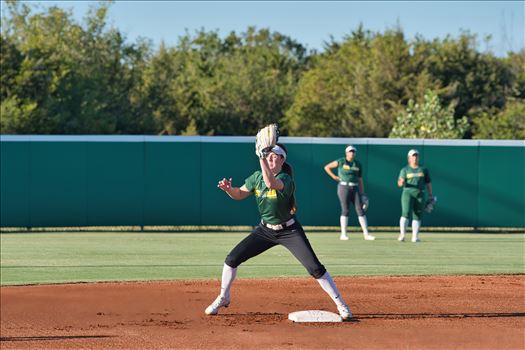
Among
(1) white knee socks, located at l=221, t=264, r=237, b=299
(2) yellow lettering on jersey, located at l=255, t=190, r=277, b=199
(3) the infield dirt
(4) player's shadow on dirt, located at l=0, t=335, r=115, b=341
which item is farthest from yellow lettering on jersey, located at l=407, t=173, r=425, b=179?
(4) player's shadow on dirt, located at l=0, t=335, r=115, b=341

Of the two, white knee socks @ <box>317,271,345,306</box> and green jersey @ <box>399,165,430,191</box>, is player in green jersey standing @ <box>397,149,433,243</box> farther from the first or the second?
white knee socks @ <box>317,271,345,306</box>

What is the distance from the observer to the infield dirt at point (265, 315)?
10.1 meters

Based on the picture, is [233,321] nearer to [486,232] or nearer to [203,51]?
[486,232]

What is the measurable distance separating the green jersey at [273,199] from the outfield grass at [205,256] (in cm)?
485

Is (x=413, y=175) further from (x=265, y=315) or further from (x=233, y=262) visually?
(x=233, y=262)

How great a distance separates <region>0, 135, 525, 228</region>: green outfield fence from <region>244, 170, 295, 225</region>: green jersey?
14.3 m

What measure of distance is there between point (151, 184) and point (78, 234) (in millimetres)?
2348

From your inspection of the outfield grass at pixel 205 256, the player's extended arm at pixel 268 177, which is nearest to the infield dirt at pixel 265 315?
the outfield grass at pixel 205 256

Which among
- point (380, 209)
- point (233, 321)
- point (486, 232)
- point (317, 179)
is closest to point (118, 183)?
point (317, 179)

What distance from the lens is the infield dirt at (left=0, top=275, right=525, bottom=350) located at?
33.0ft

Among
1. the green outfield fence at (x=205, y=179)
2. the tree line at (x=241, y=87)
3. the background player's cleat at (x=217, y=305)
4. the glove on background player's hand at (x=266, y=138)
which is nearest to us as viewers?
the glove on background player's hand at (x=266, y=138)

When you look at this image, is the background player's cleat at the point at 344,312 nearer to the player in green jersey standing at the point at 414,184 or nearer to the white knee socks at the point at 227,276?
the white knee socks at the point at 227,276

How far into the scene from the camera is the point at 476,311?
12.1 meters

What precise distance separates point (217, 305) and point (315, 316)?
3.90 ft
